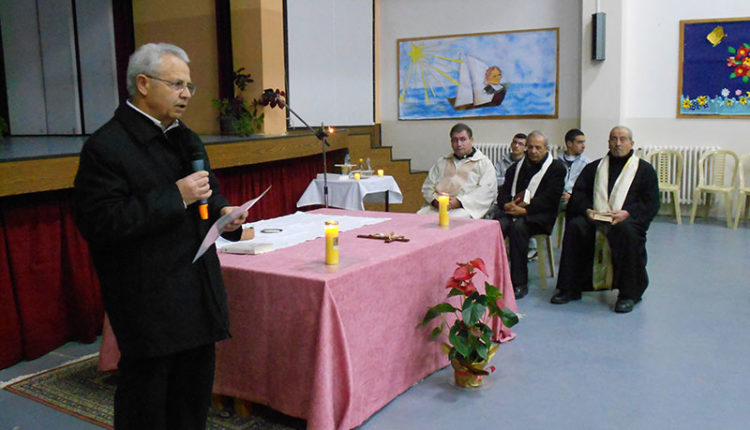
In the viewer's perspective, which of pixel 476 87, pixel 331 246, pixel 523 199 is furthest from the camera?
pixel 476 87

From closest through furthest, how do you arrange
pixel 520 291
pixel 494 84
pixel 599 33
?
pixel 520 291 → pixel 599 33 → pixel 494 84

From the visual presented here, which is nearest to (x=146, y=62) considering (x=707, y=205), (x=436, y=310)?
(x=436, y=310)

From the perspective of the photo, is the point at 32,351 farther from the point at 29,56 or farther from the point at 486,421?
the point at 29,56

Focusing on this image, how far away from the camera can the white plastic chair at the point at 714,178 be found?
6.81m

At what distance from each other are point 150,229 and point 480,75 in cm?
719

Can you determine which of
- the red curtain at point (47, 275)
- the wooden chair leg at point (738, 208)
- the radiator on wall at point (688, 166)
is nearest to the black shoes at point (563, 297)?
the red curtain at point (47, 275)

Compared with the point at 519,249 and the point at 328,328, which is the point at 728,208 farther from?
the point at 328,328

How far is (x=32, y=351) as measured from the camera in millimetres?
3336

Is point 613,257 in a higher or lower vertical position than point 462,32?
lower

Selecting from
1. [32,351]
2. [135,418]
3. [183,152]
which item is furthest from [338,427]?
[32,351]

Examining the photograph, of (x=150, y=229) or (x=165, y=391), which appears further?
(x=165, y=391)

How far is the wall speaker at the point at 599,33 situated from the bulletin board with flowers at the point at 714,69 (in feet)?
2.74

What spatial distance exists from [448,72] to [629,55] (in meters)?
2.21

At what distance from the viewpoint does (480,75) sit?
8383mm
